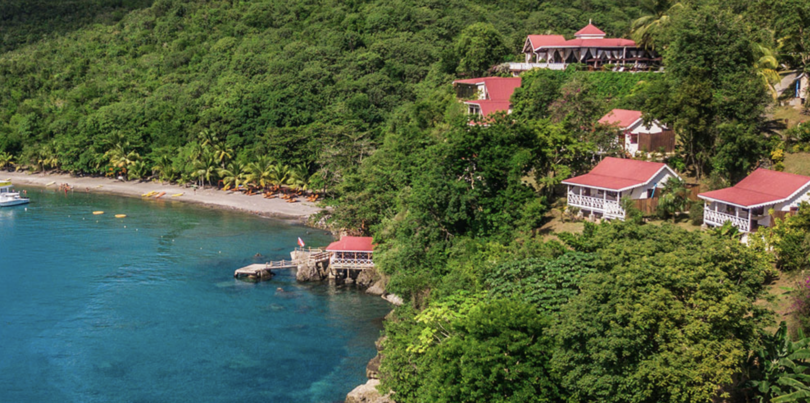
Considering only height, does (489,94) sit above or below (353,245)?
above

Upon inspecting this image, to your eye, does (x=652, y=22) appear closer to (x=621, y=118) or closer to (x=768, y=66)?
(x=768, y=66)

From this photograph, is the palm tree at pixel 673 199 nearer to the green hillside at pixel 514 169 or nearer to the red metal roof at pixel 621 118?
the green hillside at pixel 514 169

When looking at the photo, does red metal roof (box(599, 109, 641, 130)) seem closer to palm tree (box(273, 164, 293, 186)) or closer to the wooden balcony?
the wooden balcony

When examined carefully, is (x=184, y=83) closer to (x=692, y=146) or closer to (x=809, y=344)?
(x=692, y=146)

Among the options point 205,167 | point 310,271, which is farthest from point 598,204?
point 205,167

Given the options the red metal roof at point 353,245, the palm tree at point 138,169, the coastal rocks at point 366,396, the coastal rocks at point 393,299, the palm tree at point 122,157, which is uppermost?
the palm tree at point 122,157

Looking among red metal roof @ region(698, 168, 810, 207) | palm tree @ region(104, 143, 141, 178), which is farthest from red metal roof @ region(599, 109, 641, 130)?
palm tree @ region(104, 143, 141, 178)

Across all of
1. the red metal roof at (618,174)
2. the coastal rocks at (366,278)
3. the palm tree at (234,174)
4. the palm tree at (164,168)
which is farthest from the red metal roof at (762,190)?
the palm tree at (164,168)
